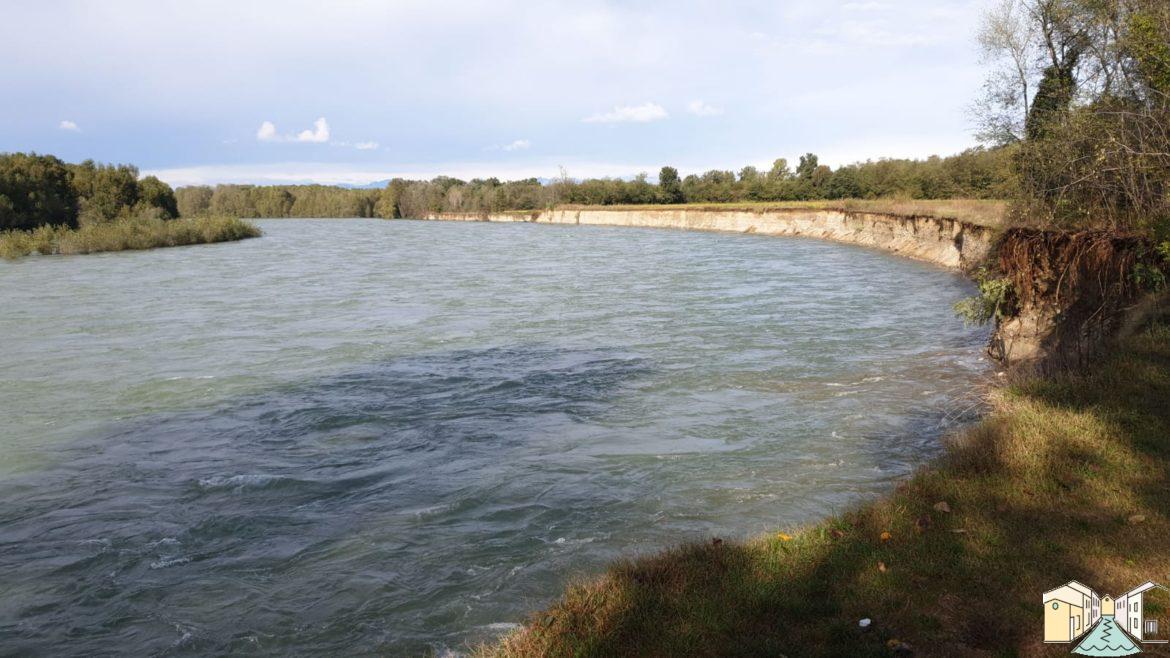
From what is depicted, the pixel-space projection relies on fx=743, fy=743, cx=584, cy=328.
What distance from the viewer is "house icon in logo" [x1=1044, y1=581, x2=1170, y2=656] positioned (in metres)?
4.21

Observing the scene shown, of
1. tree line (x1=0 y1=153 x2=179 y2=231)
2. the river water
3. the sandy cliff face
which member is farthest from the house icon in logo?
tree line (x1=0 y1=153 x2=179 y2=231)

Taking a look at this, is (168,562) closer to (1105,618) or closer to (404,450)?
(404,450)

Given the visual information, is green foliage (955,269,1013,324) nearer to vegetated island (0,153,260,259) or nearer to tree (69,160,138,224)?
vegetated island (0,153,260,259)

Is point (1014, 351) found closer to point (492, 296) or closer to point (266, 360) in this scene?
point (266, 360)

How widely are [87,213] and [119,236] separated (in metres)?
13.5

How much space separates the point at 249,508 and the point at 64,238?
54363 mm

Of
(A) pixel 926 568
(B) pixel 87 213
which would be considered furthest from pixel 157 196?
(A) pixel 926 568

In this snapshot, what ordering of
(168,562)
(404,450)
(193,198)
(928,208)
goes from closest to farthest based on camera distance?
(168,562), (404,450), (928,208), (193,198)

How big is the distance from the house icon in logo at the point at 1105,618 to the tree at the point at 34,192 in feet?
242

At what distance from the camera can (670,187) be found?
125 m

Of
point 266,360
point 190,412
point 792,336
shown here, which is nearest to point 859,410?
point 792,336

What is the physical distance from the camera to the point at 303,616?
6.03 metres

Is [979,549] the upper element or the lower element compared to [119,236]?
lower

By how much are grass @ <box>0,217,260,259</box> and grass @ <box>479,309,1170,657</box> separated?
5666cm
